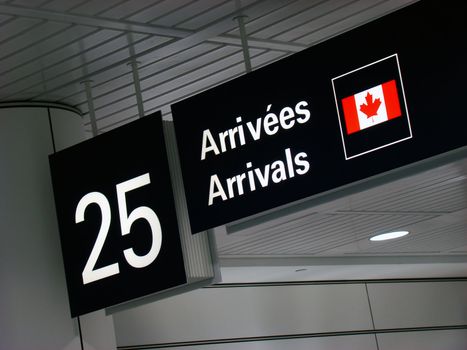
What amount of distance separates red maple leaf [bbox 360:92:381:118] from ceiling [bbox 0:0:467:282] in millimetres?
354

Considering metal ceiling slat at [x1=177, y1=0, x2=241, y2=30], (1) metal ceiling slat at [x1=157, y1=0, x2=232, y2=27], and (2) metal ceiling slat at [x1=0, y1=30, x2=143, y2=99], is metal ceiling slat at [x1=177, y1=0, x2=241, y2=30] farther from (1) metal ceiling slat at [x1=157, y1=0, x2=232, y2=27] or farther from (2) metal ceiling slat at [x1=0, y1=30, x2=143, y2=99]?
(2) metal ceiling slat at [x1=0, y1=30, x2=143, y2=99]

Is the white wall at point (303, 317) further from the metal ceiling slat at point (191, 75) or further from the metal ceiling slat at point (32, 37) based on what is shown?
the metal ceiling slat at point (32, 37)

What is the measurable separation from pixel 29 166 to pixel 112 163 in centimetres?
92

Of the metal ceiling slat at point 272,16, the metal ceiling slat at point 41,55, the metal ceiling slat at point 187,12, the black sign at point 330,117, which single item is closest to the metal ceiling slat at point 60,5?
the metal ceiling slat at point 41,55

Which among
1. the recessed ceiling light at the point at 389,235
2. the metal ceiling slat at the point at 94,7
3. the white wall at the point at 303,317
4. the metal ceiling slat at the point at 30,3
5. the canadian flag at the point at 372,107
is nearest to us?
the canadian flag at the point at 372,107

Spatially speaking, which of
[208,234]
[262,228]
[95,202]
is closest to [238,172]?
[208,234]

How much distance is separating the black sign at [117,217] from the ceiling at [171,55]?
44 centimetres

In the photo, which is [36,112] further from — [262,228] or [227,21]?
[262,228]

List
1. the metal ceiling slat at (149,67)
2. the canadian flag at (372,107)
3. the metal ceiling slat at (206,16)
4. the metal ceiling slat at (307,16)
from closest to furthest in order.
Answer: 1. the canadian flag at (372,107)
2. the metal ceiling slat at (206,16)
3. the metal ceiling slat at (307,16)
4. the metal ceiling slat at (149,67)

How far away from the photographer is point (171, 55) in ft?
21.4

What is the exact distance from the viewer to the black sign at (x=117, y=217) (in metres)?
5.97

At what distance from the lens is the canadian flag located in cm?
508

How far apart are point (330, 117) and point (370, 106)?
0.80 feet

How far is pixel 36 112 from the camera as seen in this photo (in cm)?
705
